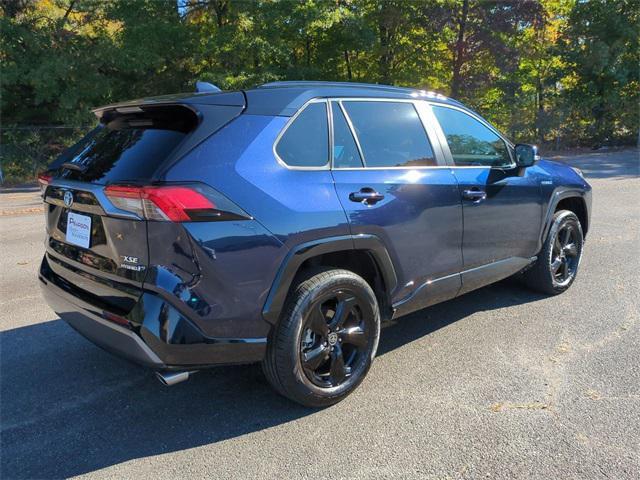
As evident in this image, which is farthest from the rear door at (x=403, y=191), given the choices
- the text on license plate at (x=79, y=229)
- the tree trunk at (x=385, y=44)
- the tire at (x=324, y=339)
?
the tree trunk at (x=385, y=44)

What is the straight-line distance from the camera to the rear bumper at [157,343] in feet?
8.07

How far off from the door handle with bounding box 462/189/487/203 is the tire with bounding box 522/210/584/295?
119 cm

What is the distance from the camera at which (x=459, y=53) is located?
68.8ft

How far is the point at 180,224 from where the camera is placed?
2.42 m

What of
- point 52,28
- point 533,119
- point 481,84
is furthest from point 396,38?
point 52,28

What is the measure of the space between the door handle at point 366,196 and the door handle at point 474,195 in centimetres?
86

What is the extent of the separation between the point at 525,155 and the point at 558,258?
1.23m

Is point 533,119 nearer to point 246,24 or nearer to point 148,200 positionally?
point 246,24

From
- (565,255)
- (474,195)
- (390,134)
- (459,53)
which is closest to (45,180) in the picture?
(390,134)

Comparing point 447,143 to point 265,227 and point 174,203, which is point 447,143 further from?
point 174,203

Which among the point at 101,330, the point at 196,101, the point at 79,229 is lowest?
the point at 101,330

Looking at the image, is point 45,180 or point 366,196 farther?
point 45,180

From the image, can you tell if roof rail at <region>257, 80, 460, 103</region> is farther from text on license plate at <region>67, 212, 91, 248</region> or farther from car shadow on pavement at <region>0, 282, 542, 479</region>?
car shadow on pavement at <region>0, 282, 542, 479</region>

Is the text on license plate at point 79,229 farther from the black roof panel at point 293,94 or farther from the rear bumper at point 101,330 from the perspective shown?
the black roof panel at point 293,94
